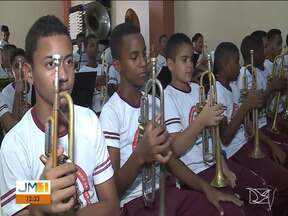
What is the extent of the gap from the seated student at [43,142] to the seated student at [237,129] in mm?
970

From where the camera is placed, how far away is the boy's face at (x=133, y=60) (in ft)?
5.82

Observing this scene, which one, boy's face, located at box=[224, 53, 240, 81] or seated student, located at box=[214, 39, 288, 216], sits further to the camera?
boy's face, located at box=[224, 53, 240, 81]

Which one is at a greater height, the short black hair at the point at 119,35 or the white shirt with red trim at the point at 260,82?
the short black hair at the point at 119,35

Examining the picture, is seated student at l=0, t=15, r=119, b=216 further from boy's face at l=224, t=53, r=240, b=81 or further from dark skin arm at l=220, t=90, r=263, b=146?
boy's face at l=224, t=53, r=240, b=81

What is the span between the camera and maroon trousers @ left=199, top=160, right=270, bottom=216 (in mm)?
1830

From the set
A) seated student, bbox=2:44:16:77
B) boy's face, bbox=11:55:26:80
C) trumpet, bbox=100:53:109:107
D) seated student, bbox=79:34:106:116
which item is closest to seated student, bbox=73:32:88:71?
seated student, bbox=79:34:106:116

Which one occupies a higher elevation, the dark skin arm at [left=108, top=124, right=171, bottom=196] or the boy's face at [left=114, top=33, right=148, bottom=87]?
the boy's face at [left=114, top=33, right=148, bottom=87]

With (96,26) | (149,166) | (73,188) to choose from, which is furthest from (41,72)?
(96,26)

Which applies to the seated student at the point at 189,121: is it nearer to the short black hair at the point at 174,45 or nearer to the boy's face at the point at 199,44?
the short black hair at the point at 174,45

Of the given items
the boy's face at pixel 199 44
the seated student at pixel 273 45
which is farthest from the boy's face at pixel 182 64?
the boy's face at pixel 199 44

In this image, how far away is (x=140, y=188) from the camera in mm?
1653

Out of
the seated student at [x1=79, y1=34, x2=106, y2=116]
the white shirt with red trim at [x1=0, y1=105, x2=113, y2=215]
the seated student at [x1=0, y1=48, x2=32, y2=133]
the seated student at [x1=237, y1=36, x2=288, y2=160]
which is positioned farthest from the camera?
the seated student at [x1=79, y1=34, x2=106, y2=116]

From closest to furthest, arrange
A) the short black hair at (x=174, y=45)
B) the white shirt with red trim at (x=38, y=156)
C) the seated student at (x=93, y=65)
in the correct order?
the white shirt with red trim at (x=38, y=156)
the short black hair at (x=174, y=45)
the seated student at (x=93, y=65)

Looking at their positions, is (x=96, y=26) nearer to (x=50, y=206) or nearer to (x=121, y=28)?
(x=121, y=28)
